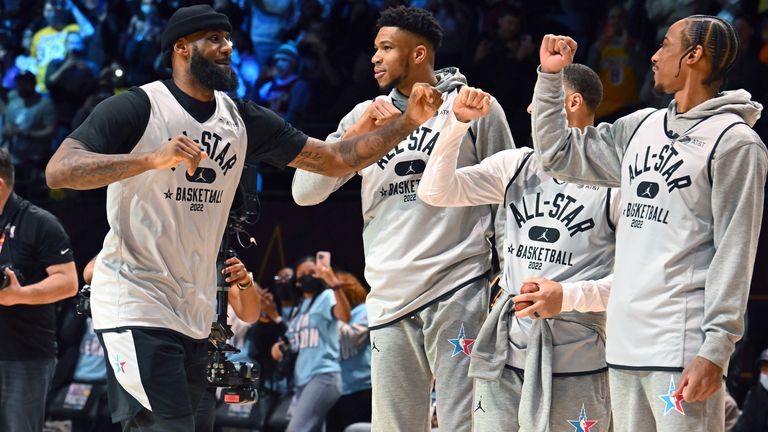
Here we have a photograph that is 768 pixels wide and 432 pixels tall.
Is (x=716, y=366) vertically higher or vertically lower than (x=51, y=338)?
higher

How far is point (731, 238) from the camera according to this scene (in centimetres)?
334

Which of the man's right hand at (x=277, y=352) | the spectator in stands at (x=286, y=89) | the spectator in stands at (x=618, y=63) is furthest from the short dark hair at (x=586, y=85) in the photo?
the spectator in stands at (x=286, y=89)

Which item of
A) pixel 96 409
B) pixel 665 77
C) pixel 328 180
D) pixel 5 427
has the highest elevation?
pixel 665 77

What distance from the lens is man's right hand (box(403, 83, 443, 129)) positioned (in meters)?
3.98

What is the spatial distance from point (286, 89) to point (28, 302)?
6.15 metres

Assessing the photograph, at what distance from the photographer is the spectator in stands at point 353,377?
899 cm

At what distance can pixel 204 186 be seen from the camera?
3.98 meters

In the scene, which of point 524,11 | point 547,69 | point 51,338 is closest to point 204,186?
point 547,69

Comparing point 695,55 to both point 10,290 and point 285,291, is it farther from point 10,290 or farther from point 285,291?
point 285,291

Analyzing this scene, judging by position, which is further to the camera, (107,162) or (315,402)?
(315,402)

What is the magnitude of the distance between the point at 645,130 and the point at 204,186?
155 centimetres

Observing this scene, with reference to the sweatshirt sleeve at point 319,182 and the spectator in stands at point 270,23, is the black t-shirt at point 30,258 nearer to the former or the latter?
the sweatshirt sleeve at point 319,182

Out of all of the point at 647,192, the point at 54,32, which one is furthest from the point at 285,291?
the point at 54,32

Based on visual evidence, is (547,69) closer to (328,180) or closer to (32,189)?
(328,180)
